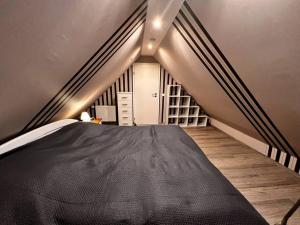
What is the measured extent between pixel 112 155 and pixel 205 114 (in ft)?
13.1

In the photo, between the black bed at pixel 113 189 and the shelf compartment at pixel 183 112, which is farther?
the shelf compartment at pixel 183 112

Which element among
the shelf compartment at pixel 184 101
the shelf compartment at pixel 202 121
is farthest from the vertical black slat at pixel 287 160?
the shelf compartment at pixel 184 101

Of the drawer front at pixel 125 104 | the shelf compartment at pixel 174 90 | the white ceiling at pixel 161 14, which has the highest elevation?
the white ceiling at pixel 161 14

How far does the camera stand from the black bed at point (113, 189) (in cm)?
89

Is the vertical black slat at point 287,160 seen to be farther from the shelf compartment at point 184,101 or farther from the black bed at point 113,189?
the shelf compartment at point 184,101

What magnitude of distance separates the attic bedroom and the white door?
2.06m

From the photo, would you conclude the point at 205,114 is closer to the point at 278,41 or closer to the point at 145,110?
the point at 145,110

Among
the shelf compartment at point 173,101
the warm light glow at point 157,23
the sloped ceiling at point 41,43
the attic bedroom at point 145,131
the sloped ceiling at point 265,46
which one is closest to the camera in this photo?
the sloped ceiling at point 41,43

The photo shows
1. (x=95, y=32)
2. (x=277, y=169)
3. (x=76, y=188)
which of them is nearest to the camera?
(x=76, y=188)

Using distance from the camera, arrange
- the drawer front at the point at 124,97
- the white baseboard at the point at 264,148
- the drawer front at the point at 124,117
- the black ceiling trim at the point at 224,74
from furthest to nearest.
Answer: the drawer front at the point at 124,117
the drawer front at the point at 124,97
the white baseboard at the point at 264,148
the black ceiling trim at the point at 224,74

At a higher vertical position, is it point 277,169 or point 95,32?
point 95,32

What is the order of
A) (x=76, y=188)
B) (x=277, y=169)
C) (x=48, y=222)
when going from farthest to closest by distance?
(x=277, y=169) → (x=76, y=188) → (x=48, y=222)

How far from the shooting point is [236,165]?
8.43 ft

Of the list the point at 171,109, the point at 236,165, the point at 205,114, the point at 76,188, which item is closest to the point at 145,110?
the point at 171,109
